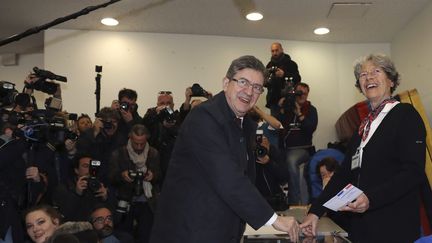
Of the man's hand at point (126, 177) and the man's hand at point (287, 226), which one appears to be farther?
the man's hand at point (126, 177)

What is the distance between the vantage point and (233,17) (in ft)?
18.2

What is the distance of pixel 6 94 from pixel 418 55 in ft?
14.4

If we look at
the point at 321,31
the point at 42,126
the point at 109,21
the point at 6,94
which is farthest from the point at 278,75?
the point at 6,94

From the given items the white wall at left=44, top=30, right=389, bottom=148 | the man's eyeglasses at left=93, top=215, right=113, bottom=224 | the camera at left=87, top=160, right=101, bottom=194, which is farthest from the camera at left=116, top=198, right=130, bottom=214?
the white wall at left=44, top=30, right=389, bottom=148

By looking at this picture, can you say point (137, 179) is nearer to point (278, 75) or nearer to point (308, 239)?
point (278, 75)

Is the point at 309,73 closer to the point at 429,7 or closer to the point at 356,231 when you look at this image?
the point at 429,7

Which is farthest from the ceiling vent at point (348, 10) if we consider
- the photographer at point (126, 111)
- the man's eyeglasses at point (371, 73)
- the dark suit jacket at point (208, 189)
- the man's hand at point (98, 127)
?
the dark suit jacket at point (208, 189)

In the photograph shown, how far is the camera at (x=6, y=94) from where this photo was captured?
314 cm

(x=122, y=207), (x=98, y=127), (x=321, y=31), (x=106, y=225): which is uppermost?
(x=321, y=31)

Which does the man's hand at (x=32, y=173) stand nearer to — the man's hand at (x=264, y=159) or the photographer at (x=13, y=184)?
the photographer at (x=13, y=184)

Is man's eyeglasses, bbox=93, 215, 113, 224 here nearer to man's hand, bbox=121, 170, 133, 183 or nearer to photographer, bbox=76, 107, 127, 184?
man's hand, bbox=121, 170, 133, 183

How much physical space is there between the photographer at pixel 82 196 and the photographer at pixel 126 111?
2.45 feet

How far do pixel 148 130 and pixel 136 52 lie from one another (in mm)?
1969

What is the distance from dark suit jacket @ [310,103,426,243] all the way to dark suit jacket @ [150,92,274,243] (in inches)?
19.7
